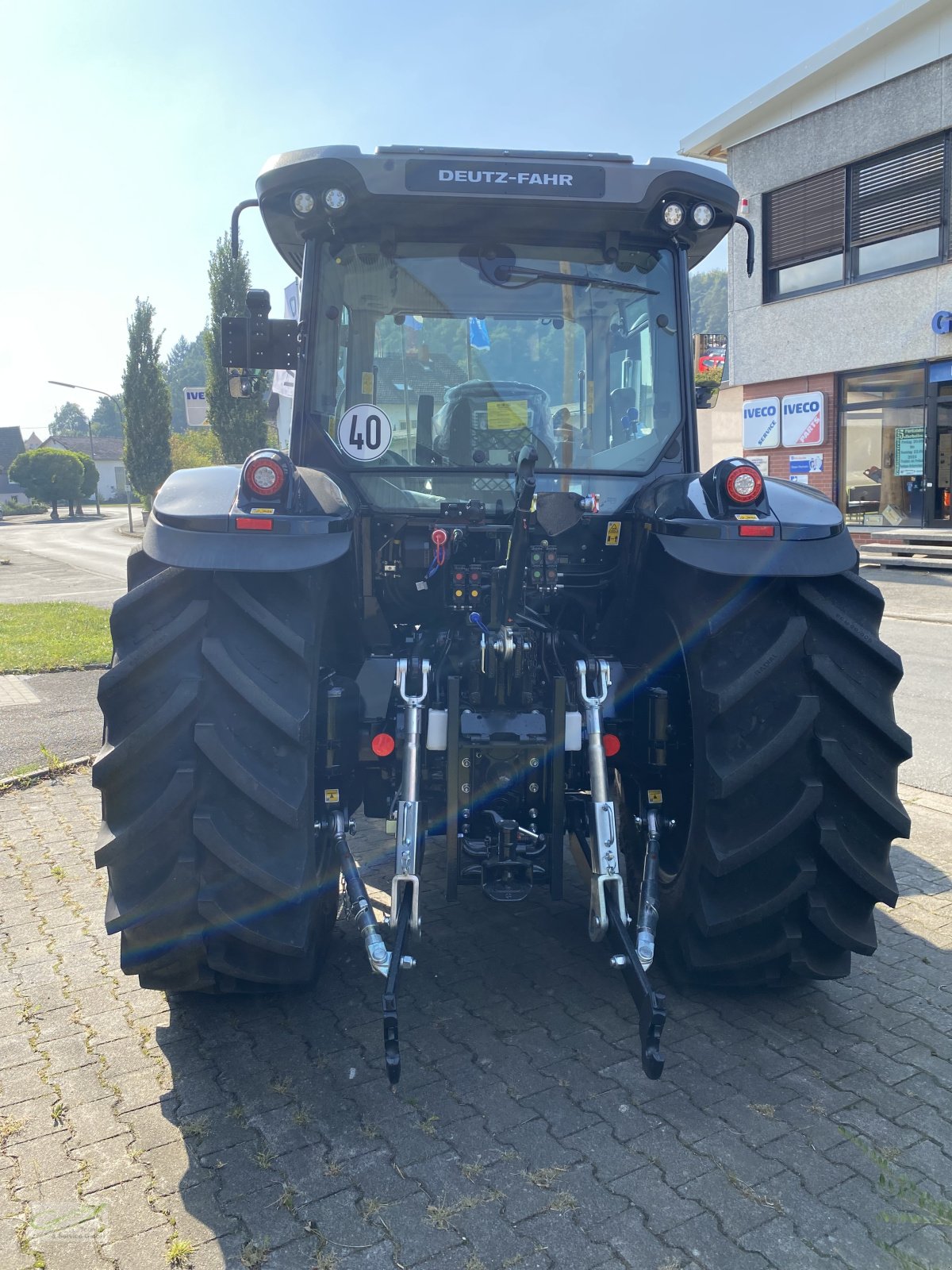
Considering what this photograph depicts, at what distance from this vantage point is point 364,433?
3770 mm

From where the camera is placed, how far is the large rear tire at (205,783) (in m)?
2.90

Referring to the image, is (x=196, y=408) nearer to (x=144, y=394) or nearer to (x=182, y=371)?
(x=144, y=394)

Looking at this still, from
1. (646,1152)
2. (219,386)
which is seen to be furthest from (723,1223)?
(219,386)

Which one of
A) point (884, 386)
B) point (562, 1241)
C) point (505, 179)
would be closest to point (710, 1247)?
point (562, 1241)

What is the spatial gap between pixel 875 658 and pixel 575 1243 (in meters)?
1.85

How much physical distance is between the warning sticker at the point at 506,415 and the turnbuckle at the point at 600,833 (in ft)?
3.30

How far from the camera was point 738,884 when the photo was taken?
3186mm

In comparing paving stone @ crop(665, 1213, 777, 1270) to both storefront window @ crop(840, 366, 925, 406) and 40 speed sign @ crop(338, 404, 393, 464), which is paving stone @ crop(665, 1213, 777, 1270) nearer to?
40 speed sign @ crop(338, 404, 393, 464)

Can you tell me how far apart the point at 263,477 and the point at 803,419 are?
757 inches

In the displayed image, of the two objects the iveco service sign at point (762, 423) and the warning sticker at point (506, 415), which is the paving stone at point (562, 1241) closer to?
the warning sticker at point (506, 415)

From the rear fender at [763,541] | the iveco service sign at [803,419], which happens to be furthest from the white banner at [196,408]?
the rear fender at [763,541]

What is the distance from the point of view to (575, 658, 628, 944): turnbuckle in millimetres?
3088

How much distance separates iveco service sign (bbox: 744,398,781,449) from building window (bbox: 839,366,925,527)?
1558mm

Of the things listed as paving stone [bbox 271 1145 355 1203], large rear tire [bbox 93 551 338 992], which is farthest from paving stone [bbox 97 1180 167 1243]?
large rear tire [bbox 93 551 338 992]
